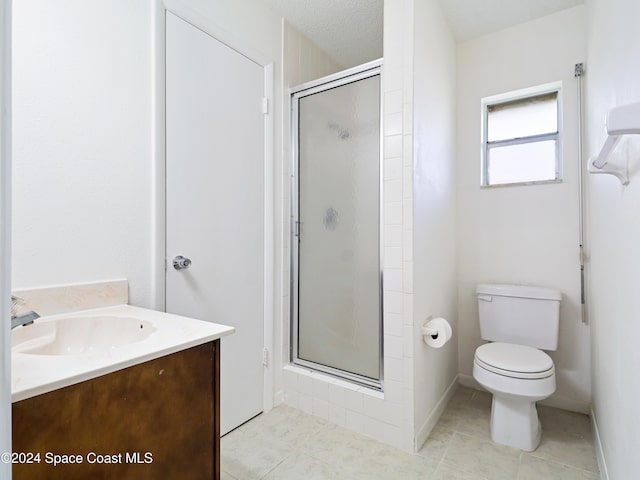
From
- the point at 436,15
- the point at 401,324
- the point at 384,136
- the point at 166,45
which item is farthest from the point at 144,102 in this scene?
the point at 436,15

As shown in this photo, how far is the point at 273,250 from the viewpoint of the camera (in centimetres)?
215

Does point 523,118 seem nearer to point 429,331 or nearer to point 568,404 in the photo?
point 429,331

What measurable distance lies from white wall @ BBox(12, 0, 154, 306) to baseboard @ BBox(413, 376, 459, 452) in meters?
1.49

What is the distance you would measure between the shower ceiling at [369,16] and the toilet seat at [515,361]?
210 cm

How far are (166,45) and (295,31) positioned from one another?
105cm

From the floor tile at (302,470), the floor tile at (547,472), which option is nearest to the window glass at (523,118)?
the floor tile at (547,472)

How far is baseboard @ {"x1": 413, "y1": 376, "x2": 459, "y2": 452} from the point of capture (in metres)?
1.76

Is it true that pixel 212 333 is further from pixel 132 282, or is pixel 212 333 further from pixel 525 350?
pixel 525 350

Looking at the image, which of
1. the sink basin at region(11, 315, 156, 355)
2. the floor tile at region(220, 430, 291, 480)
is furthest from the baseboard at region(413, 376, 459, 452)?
the sink basin at region(11, 315, 156, 355)

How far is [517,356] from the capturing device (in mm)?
1869

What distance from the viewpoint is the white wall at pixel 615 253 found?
0.98m

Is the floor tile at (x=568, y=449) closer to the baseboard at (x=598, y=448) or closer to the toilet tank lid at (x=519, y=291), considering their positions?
the baseboard at (x=598, y=448)

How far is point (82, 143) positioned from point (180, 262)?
0.63 meters

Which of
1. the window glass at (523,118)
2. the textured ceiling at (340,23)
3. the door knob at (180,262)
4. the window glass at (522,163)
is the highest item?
the textured ceiling at (340,23)
